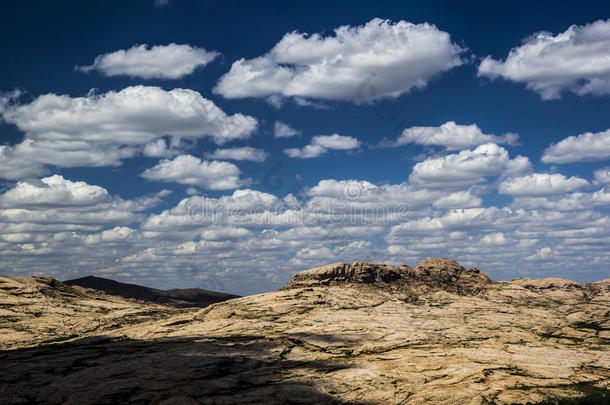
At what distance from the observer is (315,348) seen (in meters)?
55.3

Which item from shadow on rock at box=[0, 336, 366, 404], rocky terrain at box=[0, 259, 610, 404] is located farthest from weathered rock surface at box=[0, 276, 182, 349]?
shadow on rock at box=[0, 336, 366, 404]

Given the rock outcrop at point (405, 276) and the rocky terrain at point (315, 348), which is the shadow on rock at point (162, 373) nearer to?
the rocky terrain at point (315, 348)

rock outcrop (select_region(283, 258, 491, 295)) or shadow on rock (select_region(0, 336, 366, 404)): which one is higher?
rock outcrop (select_region(283, 258, 491, 295))

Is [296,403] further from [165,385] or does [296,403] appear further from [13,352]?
[13,352]

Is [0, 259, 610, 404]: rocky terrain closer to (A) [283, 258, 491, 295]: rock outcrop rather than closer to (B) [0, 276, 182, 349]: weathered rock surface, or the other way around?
(B) [0, 276, 182, 349]: weathered rock surface

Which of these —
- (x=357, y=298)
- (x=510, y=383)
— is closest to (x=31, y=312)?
(x=357, y=298)

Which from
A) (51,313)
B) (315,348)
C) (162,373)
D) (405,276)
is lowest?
(315,348)

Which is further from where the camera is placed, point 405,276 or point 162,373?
point 405,276

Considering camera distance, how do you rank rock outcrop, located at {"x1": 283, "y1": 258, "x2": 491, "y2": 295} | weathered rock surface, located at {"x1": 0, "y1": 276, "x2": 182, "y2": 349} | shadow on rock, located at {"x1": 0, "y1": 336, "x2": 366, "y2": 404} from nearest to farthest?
shadow on rock, located at {"x1": 0, "y1": 336, "x2": 366, "y2": 404} → weathered rock surface, located at {"x1": 0, "y1": 276, "x2": 182, "y2": 349} → rock outcrop, located at {"x1": 283, "y1": 258, "x2": 491, "y2": 295}

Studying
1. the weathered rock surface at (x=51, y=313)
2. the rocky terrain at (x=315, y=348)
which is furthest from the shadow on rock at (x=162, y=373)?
the weathered rock surface at (x=51, y=313)

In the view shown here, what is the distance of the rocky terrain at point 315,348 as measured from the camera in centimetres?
3650

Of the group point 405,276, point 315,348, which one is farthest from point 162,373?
point 405,276

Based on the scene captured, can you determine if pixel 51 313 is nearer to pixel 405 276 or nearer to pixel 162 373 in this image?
pixel 162 373

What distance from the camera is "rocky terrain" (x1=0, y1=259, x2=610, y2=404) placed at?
120 feet
